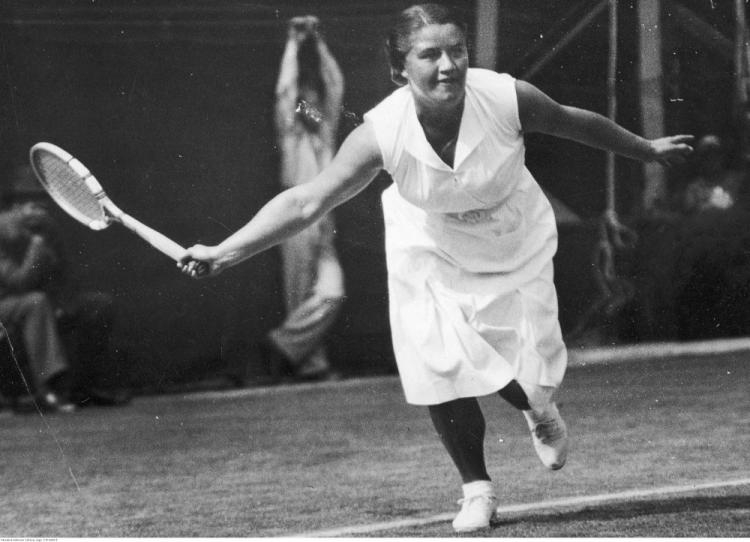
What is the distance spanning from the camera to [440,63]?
4.17 m

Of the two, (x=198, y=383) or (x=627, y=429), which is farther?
(x=198, y=383)

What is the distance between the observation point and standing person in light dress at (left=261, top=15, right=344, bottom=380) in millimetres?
6285

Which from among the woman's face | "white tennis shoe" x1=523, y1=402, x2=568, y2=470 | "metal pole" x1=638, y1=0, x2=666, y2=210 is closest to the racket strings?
the woman's face

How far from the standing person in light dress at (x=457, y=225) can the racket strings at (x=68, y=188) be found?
86 cm

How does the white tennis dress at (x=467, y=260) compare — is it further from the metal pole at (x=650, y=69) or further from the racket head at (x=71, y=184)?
the metal pole at (x=650, y=69)

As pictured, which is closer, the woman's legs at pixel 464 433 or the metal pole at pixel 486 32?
the woman's legs at pixel 464 433

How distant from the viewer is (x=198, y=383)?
7266 millimetres

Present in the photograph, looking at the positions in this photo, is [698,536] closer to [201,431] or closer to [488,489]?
[488,489]

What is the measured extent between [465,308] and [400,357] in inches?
9.6

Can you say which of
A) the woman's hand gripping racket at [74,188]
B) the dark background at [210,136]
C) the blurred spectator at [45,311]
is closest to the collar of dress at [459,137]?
the woman's hand gripping racket at [74,188]

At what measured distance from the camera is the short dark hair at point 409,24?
420 centimetres

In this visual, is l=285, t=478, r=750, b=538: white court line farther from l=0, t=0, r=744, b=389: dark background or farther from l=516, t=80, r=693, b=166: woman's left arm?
l=0, t=0, r=744, b=389: dark background

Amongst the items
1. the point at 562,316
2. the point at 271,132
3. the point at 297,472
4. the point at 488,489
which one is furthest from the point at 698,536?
the point at 271,132

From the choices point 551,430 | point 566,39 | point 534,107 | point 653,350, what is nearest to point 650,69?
point 566,39
